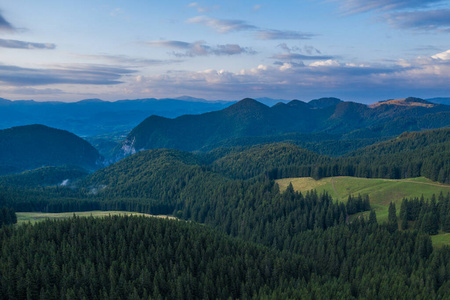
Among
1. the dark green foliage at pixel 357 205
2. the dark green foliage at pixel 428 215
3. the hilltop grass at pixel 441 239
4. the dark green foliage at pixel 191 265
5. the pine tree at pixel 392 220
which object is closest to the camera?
the dark green foliage at pixel 191 265

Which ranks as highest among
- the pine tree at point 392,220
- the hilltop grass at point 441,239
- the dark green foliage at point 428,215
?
the dark green foliage at point 428,215

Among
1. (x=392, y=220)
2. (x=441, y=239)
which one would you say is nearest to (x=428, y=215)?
(x=441, y=239)

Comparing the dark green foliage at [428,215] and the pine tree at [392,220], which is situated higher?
the dark green foliage at [428,215]

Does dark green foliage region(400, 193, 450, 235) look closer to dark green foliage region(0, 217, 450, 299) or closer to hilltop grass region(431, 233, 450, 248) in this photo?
hilltop grass region(431, 233, 450, 248)

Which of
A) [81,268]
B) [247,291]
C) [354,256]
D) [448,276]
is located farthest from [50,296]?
[448,276]

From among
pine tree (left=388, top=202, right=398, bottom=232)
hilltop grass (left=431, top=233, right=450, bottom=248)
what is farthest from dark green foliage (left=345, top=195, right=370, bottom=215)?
hilltop grass (left=431, top=233, right=450, bottom=248)

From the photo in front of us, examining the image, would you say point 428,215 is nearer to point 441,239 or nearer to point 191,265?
point 441,239

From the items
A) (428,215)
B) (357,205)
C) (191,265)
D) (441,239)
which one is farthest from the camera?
(357,205)

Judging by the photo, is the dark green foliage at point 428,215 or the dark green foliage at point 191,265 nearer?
the dark green foliage at point 191,265

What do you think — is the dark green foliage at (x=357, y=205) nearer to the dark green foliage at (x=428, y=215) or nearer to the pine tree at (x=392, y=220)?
the pine tree at (x=392, y=220)

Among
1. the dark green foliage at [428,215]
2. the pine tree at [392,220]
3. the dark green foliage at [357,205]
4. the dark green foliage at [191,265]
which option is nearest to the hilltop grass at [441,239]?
the dark green foliage at [428,215]

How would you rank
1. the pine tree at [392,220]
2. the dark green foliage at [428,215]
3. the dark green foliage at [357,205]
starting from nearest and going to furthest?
the dark green foliage at [428,215]
the pine tree at [392,220]
the dark green foliage at [357,205]
